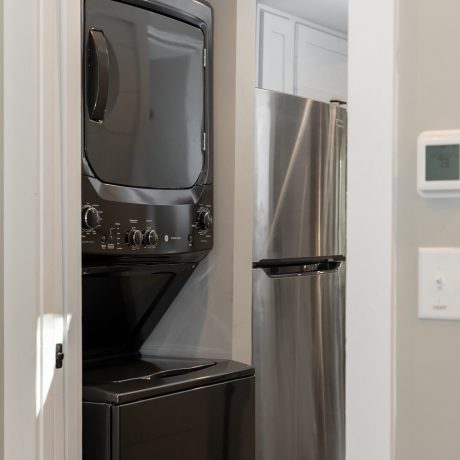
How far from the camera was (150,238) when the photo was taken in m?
2.26

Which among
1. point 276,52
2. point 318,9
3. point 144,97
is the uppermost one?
Answer: point 318,9

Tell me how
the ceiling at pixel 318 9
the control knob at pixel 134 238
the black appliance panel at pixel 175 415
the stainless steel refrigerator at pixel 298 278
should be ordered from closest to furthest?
the black appliance panel at pixel 175 415 < the control knob at pixel 134 238 < the stainless steel refrigerator at pixel 298 278 < the ceiling at pixel 318 9

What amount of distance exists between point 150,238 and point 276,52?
153 cm

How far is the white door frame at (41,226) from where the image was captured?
5.72ft

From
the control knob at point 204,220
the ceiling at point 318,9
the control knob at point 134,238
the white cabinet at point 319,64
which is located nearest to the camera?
the control knob at point 134,238

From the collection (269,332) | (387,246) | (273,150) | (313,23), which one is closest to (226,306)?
(269,332)

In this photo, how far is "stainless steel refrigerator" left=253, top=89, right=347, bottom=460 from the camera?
2.71 meters

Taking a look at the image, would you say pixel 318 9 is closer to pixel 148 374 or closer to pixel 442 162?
pixel 148 374

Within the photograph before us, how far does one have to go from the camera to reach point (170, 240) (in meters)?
2.35

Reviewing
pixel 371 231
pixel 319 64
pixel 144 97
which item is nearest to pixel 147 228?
pixel 144 97

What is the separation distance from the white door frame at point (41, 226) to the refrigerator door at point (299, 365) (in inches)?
39.5

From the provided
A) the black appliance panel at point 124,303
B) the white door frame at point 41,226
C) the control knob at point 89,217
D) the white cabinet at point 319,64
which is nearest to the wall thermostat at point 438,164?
the white door frame at point 41,226

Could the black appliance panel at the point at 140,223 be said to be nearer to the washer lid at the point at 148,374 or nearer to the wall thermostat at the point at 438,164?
the washer lid at the point at 148,374

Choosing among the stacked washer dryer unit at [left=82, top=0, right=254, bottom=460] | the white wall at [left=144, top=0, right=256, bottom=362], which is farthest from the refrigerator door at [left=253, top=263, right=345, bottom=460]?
the stacked washer dryer unit at [left=82, top=0, right=254, bottom=460]
